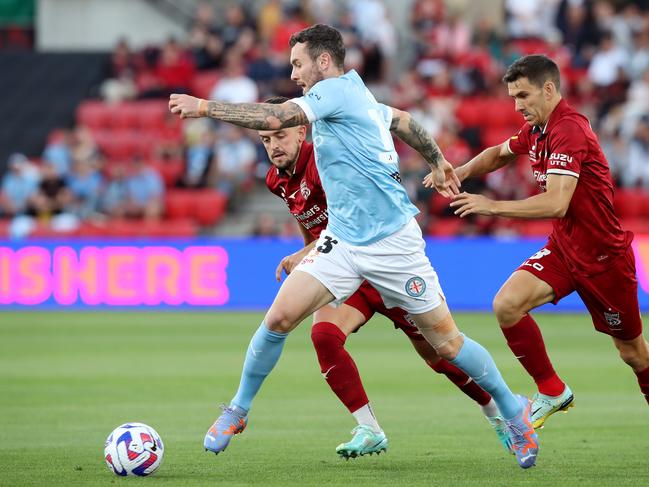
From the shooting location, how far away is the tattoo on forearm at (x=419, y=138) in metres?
8.00

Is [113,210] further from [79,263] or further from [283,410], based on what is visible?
[283,410]

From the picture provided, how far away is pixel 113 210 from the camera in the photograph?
22.8 metres

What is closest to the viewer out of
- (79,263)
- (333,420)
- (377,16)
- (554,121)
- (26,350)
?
(554,121)

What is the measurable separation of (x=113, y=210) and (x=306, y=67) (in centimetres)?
1555

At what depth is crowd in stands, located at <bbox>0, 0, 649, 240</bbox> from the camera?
22.2 m

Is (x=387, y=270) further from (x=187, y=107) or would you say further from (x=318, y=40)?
(x=187, y=107)

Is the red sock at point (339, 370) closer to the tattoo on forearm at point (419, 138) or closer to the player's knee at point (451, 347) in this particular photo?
the player's knee at point (451, 347)

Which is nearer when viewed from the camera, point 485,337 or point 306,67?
point 306,67

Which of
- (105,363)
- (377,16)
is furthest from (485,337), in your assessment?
(377,16)

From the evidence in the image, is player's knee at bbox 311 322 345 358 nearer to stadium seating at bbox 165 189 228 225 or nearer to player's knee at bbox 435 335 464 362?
player's knee at bbox 435 335 464 362

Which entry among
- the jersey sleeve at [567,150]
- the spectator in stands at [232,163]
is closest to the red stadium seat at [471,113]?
the spectator in stands at [232,163]

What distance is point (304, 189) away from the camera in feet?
28.1

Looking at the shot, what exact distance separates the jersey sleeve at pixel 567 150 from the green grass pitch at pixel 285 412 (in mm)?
1888

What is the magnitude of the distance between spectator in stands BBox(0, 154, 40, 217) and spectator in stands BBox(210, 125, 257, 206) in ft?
11.2
